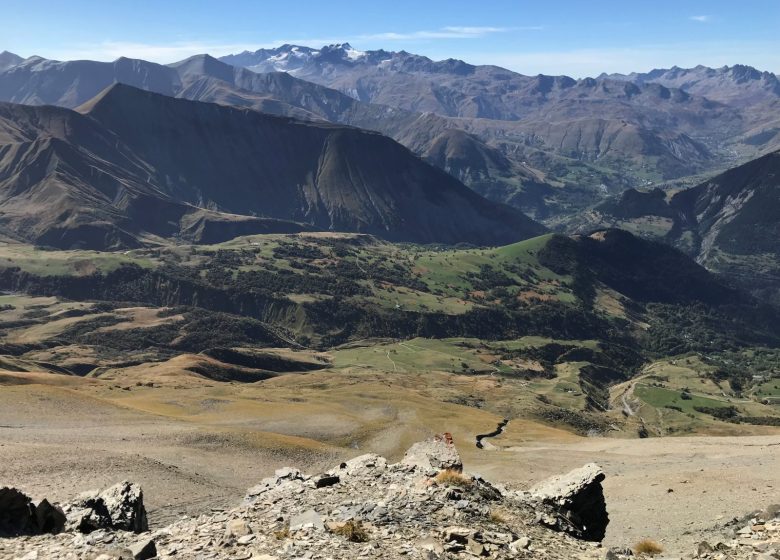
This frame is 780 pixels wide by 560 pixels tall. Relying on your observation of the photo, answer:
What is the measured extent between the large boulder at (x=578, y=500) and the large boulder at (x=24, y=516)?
21.3m

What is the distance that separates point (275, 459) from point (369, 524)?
40758mm

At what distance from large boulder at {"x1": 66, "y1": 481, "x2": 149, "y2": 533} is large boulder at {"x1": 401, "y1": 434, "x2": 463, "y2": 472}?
1307cm

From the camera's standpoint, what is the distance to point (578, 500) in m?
31.2

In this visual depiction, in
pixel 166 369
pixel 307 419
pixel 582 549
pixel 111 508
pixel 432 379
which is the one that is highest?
pixel 582 549

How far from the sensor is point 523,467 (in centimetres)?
6594

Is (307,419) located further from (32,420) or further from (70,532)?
(70,532)

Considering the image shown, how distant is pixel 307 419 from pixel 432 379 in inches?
4536

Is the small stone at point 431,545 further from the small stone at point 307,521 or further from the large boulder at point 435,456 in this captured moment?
the large boulder at point 435,456

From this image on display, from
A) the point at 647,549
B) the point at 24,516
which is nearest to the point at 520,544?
the point at 647,549

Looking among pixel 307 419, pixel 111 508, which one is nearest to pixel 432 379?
pixel 307 419

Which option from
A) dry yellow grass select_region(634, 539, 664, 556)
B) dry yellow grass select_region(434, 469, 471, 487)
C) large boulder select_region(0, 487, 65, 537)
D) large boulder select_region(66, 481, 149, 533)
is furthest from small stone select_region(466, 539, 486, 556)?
large boulder select_region(0, 487, 65, 537)

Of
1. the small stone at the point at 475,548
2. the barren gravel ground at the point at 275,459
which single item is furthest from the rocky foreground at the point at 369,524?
the barren gravel ground at the point at 275,459

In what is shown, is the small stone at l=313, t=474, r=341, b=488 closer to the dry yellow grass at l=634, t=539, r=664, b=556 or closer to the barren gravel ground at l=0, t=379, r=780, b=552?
the dry yellow grass at l=634, t=539, r=664, b=556

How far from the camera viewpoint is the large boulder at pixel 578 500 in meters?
29.9
